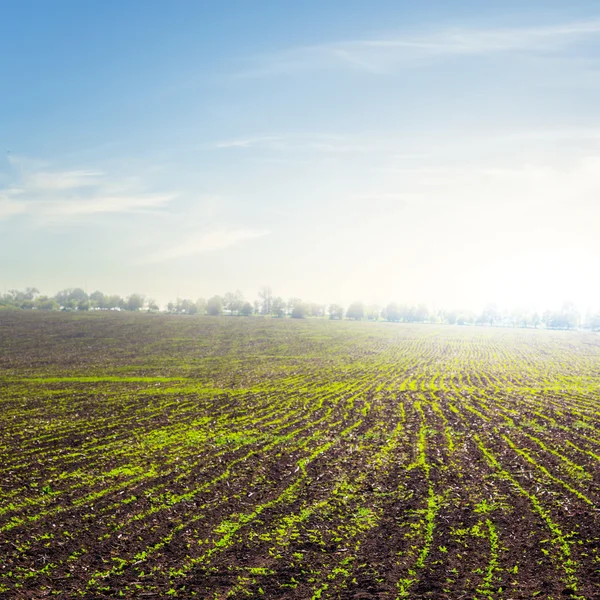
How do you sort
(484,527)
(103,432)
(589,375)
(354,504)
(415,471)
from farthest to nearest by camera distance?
1. (589,375)
2. (103,432)
3. (415,471)
4. (354,504)
5. (484,527)

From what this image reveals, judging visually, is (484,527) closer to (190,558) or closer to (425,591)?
(425,591)

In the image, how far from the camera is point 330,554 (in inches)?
471

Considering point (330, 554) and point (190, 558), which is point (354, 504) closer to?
point (330, 554)

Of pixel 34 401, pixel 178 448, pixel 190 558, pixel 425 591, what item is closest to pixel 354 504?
pixel 425 591

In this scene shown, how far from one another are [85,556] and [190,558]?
284cm

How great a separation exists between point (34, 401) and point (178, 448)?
17.5m

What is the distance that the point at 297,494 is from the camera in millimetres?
15977

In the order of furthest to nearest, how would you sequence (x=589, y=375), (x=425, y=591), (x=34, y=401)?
1. (x=589, y=375)
2. (x=34, y=401)
3. (x=425, y=591)

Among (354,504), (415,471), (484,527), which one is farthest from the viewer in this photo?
(415,471)

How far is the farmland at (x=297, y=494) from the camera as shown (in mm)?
10898

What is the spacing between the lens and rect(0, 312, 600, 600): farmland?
1090cm

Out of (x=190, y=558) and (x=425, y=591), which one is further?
(x=190, y=558)

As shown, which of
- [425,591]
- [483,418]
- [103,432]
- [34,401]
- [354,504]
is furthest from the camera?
[34,401]

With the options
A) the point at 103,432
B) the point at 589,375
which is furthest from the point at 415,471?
the point at 589,375
